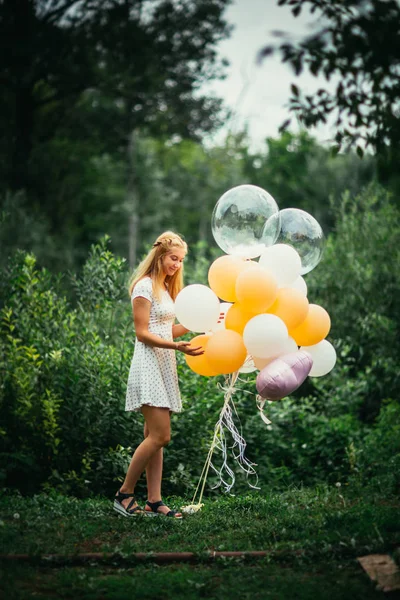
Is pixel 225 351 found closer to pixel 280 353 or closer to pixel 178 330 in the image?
pixel 280 353

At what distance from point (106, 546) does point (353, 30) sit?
3334 millimetres

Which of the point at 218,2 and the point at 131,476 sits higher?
the point at 218,2

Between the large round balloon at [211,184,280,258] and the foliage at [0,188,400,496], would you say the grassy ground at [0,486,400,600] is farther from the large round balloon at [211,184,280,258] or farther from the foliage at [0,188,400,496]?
the large round balloon at [211,184,280,258]

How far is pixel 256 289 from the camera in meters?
4.39

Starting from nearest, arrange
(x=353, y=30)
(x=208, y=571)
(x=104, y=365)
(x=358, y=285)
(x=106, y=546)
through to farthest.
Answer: (x=208, y=571)
(x=106, y=546)
(x=353, y=30)
(x=104, y=365)
(x=358, y=285)

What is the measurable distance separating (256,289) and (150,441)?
1.22 metres

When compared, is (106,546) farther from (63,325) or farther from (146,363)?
(63,325)

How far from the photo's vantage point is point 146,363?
4594 mm

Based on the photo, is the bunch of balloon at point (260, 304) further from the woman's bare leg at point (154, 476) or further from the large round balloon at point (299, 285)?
the woman's bare leg at point (154, 476)

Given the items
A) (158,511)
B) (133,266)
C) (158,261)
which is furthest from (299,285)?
(133,266)

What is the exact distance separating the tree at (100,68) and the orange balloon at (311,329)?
493 inches

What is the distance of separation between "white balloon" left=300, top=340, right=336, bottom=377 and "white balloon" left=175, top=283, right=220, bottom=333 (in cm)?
79

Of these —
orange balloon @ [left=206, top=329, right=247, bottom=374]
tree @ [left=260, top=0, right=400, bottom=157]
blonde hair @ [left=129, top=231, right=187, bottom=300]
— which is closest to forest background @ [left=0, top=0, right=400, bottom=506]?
tree @ [left=260, top=0, right=400, bottom=157]

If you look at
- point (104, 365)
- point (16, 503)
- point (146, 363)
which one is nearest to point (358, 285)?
point (104, 365)
